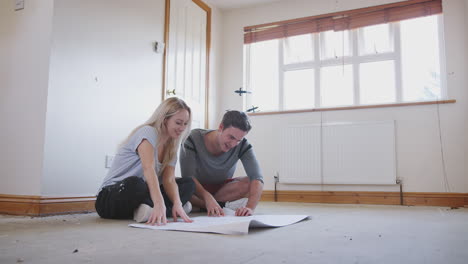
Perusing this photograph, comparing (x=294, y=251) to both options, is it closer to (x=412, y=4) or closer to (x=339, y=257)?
(x=339, y=257)

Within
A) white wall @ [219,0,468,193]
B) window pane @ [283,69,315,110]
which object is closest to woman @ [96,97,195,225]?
white wall @ [219,0,468,193]

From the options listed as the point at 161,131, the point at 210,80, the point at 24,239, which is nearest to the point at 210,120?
the point at 210,80

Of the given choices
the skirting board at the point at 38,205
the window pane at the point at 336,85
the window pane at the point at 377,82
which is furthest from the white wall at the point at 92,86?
the window pane at the point at 377,82

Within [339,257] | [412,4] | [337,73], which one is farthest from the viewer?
[337,73]

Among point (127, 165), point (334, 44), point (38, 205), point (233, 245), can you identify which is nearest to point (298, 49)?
point (334, 44)

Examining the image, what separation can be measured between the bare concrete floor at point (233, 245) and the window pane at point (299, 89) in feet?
8.82

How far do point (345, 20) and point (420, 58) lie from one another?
0.86 meters

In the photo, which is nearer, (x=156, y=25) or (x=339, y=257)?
(x=339, y=257)

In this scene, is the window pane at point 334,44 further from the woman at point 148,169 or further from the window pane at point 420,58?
the woman at point 148,169

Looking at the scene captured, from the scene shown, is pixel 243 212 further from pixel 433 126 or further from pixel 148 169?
pixel 433 126

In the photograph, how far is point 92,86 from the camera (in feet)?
9.32

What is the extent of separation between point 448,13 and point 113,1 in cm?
308

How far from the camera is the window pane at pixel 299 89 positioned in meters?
4.36

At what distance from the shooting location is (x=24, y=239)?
4.53ft
